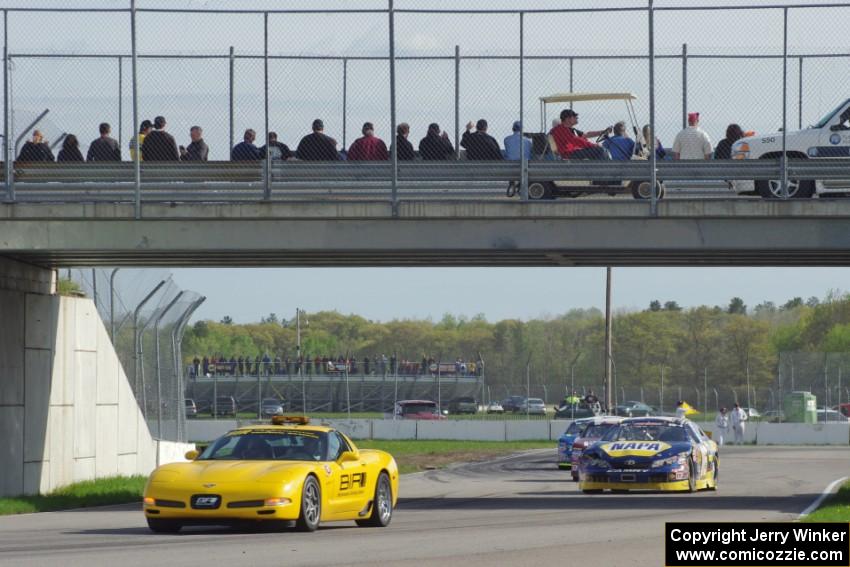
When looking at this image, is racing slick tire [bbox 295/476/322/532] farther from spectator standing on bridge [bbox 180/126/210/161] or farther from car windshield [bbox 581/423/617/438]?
car windshield [bbox 581/423/617/438]

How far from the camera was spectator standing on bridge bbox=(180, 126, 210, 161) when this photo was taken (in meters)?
23.3

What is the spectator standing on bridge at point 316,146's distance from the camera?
2322 cm

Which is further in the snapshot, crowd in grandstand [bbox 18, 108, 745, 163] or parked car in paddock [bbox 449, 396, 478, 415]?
parked car in paddock [bbox 449, 396, 478, 415]

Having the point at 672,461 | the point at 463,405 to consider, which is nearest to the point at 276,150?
the point at 672,461

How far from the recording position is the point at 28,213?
72.8 feet

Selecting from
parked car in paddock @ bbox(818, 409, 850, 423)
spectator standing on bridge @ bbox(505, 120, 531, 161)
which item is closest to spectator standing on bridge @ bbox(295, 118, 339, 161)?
spectator standing on bridge @ bbox(505, 120, 531, 161)

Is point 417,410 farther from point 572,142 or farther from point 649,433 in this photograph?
point 572,142

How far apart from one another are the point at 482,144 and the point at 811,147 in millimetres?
4898

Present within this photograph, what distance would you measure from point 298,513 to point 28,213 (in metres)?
8.43

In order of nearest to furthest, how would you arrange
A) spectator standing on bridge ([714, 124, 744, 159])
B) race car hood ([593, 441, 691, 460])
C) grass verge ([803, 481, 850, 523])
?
grass verge ([803, 481, 850, 523])
race car hood ([593, 441, 691, 460])
spectator standing on bridge ([714, 124, 744, 159])

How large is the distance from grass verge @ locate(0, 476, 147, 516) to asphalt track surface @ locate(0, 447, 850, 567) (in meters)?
0.79

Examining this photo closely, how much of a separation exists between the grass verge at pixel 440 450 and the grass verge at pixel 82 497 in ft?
27.7

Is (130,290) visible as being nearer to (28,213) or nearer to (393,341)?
(28,213)

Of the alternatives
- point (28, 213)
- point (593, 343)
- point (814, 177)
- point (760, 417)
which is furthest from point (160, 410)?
point (593, 343)
